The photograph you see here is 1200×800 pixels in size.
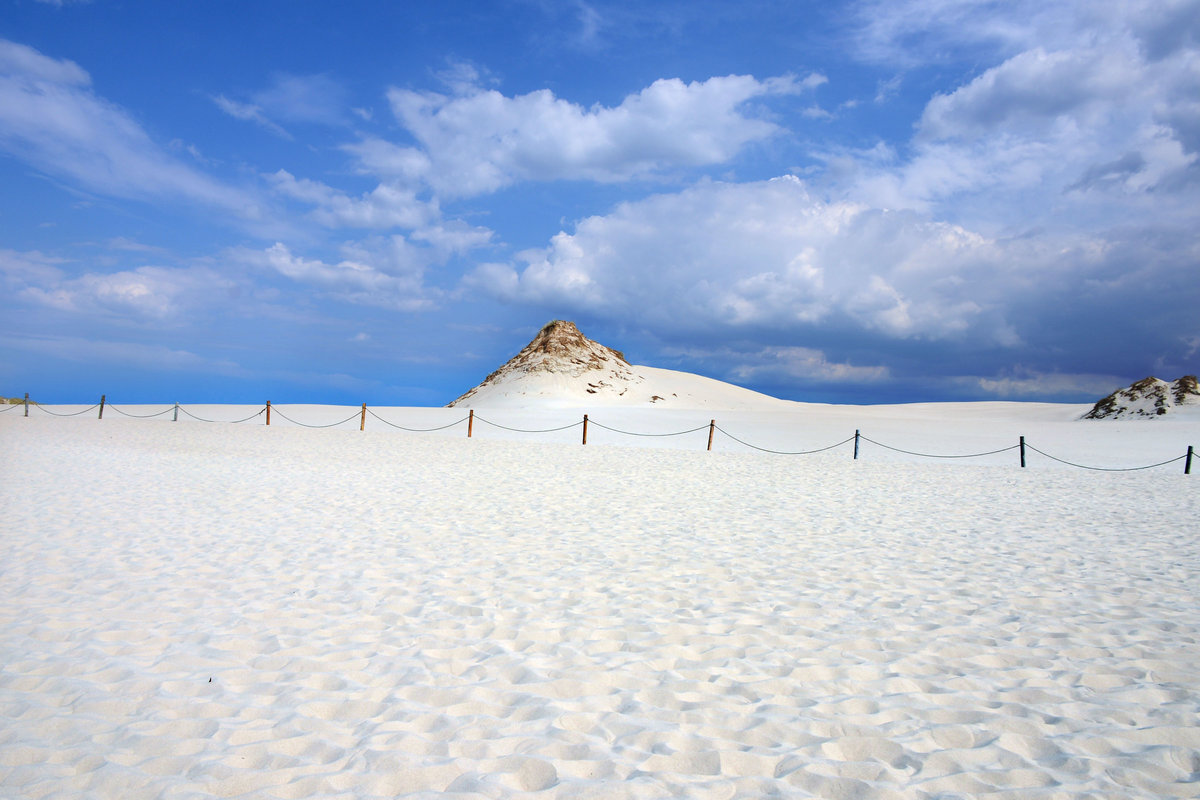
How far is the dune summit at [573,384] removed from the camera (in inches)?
1790

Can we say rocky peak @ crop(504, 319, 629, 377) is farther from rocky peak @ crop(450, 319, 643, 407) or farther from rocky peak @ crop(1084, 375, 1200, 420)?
rocky peak @ crop(1084, 375, 1200, 420)

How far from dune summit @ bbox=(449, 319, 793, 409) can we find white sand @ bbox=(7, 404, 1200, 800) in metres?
34.2

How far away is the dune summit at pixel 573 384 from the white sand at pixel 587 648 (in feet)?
112

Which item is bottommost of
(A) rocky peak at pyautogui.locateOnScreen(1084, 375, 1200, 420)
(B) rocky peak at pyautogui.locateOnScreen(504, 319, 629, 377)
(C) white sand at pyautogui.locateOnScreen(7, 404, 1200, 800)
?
(C) white sand at pyautogui.locateOnScreen(7, 404, 1200, 800)

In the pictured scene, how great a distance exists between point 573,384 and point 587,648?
43.9 meters

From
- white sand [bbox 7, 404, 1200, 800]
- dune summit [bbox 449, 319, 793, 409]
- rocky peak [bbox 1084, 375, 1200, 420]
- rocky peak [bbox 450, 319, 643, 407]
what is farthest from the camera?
rocky peak [bbox 450, 319, 643, 407]

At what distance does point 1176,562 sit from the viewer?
21.6 feet

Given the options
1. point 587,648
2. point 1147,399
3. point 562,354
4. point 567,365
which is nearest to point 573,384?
point 567,365

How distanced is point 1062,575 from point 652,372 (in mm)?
59224

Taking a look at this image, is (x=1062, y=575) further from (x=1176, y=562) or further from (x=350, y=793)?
(x=350, y=793)

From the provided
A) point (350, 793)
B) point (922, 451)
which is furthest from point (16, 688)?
point (922, 451)

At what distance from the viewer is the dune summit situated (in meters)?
45.5

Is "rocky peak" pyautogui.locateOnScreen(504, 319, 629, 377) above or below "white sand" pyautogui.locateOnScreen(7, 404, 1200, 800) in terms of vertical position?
above

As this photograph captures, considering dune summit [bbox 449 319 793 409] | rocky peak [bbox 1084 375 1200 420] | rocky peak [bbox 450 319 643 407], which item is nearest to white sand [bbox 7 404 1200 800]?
rocky peak [bbox 1084 375 1200 420]
